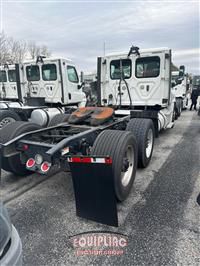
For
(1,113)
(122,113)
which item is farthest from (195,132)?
(1,113)

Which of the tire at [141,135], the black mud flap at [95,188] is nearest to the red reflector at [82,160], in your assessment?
the black mud flap at [95,188]

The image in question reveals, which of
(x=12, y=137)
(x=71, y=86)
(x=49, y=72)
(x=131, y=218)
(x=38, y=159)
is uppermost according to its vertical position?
(x=49, y=72)

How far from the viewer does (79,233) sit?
235 centimetres

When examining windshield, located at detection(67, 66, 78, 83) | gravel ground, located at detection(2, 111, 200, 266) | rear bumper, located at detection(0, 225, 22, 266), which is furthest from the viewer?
windshield, located at detection(67, 66, 78, 83)

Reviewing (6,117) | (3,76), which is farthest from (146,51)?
(3,76)

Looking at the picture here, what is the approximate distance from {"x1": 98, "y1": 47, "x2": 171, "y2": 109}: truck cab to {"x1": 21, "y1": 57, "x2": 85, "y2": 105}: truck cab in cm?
168

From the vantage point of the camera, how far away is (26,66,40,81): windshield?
757 cm

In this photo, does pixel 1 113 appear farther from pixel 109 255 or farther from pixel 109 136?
pixel 109 255

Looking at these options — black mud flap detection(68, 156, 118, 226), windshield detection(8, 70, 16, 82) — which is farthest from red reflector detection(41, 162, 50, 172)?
windshield detection(8, 70, 16, 82)

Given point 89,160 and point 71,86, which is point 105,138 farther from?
point 71,86

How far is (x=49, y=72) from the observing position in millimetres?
7281

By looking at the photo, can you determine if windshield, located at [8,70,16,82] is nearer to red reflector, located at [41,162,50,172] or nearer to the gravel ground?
the gravel ground

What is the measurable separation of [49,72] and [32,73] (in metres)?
0.87


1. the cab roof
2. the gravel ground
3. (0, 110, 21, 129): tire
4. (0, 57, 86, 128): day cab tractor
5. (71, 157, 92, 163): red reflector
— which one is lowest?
the gravel ground
